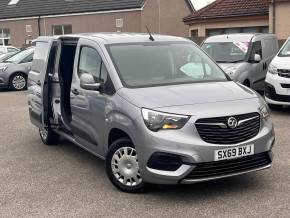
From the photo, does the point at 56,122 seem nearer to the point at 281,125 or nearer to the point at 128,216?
the point at 128,216

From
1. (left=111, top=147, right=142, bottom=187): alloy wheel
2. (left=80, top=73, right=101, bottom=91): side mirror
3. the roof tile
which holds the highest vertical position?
the roof tile

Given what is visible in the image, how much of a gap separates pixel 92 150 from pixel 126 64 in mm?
1236

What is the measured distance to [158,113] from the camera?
5.02 metres

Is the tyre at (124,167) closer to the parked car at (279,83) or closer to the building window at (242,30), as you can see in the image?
the parked car at (279,83)

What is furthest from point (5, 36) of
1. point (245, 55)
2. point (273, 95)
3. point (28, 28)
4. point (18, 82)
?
point (273, 95)

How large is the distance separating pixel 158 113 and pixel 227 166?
929 mm

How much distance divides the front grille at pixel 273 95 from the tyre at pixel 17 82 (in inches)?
389

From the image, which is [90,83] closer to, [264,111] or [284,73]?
[264,111]

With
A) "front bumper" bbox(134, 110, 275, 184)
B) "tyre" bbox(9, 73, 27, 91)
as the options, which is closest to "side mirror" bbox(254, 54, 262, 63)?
"front bumper" bbox(134, 110, 275, 184)

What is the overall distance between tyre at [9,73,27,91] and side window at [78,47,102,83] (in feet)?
37.3

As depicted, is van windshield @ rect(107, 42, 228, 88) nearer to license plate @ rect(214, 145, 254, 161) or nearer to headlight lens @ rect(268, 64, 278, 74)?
license plate @ rect(214, 145, 254, 161)

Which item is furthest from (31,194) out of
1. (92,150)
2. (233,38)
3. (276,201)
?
(233,38)

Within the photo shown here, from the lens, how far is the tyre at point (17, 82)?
682 inches

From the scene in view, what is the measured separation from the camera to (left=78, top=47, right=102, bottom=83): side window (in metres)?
6.13
